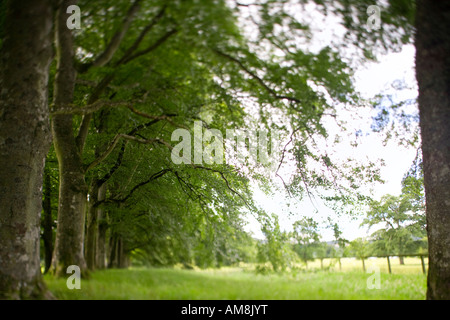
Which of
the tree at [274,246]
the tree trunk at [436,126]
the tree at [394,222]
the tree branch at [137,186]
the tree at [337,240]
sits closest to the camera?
the tree trunk at [436,126]

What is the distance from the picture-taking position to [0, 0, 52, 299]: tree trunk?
452cm

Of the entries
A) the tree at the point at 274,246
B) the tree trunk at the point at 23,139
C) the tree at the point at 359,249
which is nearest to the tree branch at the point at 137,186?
the tree at the point at 274,246

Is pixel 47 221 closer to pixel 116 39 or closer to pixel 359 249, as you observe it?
pixel 116 39

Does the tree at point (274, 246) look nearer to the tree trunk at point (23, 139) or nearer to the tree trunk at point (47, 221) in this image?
the tree trunk at point (23, 139)

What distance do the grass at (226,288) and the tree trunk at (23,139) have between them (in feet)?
2.37

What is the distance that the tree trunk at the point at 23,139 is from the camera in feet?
14.8

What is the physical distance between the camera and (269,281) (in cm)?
571

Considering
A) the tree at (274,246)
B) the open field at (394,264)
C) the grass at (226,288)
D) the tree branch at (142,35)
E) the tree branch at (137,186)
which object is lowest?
the open field at (394,264)

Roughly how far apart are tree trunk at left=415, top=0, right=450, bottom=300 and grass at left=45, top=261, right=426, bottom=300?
40.2 inches

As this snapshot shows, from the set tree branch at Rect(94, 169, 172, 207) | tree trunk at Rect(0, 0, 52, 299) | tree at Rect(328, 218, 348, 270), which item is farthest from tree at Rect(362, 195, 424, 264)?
tree trunk at Rect(0, 0, 52, 299)

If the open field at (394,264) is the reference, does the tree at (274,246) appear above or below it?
above
